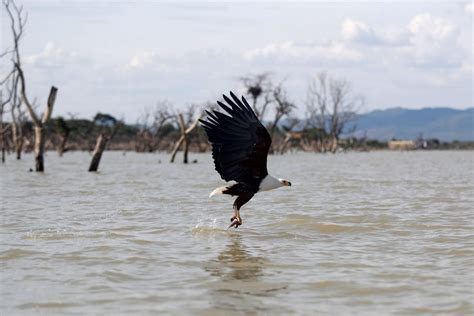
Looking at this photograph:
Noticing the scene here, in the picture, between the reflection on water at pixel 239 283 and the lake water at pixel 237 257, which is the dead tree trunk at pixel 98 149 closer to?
the lake water at pixel 237 257

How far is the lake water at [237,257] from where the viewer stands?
5859 millimetres

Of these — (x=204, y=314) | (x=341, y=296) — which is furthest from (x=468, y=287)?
(x=204, y=314)

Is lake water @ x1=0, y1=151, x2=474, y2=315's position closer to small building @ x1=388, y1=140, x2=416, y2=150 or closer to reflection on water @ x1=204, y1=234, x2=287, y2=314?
reflection on water @ x1=204, y1=234, x2=287, y2=314

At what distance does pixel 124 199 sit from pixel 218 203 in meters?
2.10

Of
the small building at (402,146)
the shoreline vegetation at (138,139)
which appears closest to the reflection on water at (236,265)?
the shoreline vegetation at (138,139)

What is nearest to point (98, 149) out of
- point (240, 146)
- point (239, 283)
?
point (240, 146)

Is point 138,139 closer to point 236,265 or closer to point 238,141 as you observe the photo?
point 238,141

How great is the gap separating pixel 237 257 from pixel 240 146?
172cm

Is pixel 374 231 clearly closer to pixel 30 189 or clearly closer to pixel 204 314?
pixel 204 314

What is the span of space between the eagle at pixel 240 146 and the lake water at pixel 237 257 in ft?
2.19

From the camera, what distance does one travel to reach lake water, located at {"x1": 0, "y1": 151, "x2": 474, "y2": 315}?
19.2 ft

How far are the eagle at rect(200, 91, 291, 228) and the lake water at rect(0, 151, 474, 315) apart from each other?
668mm

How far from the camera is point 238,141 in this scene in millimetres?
9148

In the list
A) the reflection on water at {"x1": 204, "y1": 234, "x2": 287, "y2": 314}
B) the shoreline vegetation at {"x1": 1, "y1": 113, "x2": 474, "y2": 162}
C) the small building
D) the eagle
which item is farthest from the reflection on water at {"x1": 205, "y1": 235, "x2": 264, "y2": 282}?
the small building
